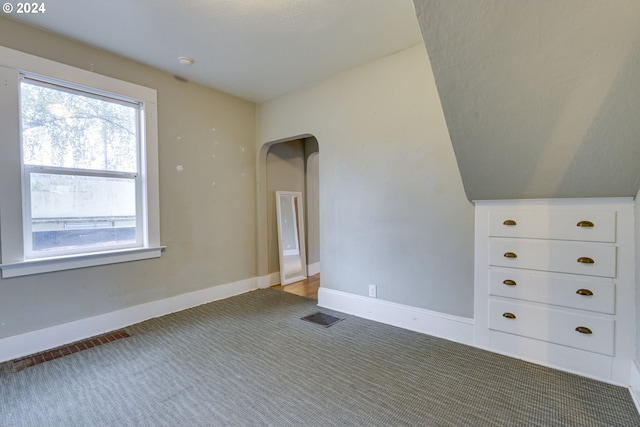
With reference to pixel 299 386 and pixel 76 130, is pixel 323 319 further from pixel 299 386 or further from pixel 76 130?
pixel 76 130

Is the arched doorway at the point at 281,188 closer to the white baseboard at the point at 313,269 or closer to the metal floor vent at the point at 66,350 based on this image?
the white baseboard at the point at 313,269

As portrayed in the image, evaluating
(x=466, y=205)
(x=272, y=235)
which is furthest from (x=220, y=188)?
(x=466, y=205)

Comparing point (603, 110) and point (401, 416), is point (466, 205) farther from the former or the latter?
point (401, 416)

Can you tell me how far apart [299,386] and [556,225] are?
2.13 metres

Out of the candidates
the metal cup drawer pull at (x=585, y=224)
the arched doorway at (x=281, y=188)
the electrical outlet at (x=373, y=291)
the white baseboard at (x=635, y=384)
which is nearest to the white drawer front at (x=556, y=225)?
the metal cup drawer pull at (x=585, y=224)

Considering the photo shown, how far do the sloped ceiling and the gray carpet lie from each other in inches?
51.7

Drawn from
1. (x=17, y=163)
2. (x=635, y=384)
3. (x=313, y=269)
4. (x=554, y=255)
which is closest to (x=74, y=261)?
(x=17, y=163)

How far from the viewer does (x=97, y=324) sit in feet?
8.85

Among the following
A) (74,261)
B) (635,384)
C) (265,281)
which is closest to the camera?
(635,384)

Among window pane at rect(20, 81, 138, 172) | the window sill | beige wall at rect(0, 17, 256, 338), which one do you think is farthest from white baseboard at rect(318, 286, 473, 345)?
window pane at rect(20, 81, 138, 172)

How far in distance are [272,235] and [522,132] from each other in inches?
131

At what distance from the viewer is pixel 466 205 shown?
2.44 metres

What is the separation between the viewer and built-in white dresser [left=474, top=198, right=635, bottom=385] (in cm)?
190

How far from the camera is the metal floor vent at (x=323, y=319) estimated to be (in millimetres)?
2922
